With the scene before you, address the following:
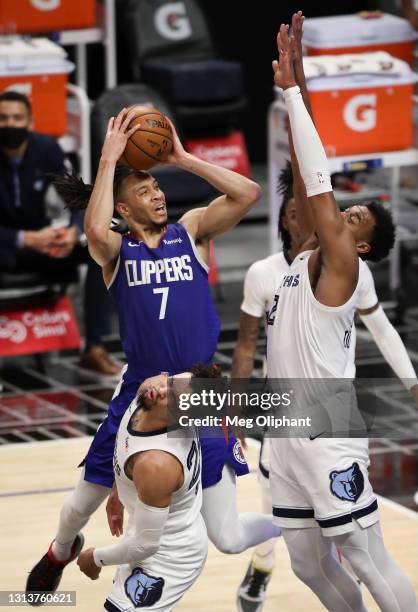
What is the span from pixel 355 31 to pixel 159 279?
570 centimetres

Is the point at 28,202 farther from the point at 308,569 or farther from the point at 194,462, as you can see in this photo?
the point at 308,569

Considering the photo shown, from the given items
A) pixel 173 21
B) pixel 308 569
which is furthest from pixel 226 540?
pixel 173 21

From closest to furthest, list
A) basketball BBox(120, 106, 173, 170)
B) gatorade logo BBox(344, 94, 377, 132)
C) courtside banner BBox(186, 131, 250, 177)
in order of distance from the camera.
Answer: basketball BBox(120, 106, 173, 170) → gatorade logo BBox(344, 94, 377, 132) → courtside banner BBox(186, 131, 250, 177)

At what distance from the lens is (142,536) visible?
15.8 feet

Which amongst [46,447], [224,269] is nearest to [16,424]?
[46,447]

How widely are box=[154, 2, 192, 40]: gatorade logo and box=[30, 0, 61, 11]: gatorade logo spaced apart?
1.33 meters

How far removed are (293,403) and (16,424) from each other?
12.5 ft

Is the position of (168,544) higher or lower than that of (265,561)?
higher

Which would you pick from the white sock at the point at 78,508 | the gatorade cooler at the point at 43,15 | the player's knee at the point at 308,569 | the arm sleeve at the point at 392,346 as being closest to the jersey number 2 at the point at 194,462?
the player's knee at the point at 308,569

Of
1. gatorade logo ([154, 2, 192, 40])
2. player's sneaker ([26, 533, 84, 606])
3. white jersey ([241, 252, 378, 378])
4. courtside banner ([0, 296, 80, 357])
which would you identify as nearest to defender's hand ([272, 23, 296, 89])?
white jersey ([241, 252, 378, 378])

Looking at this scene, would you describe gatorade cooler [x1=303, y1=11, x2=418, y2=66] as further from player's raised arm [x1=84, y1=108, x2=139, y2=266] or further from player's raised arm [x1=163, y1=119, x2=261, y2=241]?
player's raised arm [x1=84, y1=108, x2=139, y2=266]

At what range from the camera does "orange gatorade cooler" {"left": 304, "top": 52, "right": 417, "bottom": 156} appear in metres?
9.82

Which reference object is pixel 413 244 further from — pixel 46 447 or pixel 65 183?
pixel 65 183

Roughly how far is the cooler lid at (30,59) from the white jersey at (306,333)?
16.7ft
